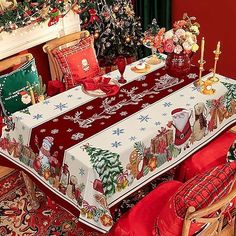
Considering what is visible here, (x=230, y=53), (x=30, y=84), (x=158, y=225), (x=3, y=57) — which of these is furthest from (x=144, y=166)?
(x=230, y=53)

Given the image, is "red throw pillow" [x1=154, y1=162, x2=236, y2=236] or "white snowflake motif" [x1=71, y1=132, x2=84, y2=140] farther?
"white snowflake motif" [x1=71, y1=132, x2=84, y2=140]

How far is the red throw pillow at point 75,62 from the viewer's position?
3762 mm

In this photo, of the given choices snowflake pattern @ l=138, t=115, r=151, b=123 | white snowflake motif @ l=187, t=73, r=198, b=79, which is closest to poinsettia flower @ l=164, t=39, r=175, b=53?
white snowflake motif @ l=187, t=73, r=198, b=79

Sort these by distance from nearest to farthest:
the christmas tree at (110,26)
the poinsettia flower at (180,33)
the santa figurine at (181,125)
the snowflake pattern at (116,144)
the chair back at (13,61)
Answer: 1. the snowflake pattern at (116,144)
2. the santa figurine at (181,125)
3. the poinsettia flower at (180,33)
4. the chair back at (13,61)
5. the christmas tree at (110,26)

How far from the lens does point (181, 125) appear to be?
2.77 m

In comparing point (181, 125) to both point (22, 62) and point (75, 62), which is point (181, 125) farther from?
point (22, 62)

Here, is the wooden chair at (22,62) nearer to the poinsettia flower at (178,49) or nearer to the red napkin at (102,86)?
the red napkin at (102,86)

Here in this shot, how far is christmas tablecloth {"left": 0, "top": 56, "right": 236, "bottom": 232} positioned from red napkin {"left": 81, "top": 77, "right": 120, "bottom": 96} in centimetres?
Answer: 5

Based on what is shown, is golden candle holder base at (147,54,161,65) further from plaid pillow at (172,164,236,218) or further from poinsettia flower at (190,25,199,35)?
plaid pillow at (172,164,236,218)

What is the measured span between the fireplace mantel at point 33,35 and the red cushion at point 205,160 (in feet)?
6.83

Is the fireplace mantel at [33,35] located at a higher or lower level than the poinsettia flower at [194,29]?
lower

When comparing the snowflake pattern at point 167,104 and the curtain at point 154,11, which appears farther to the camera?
the curtain at point 154,11

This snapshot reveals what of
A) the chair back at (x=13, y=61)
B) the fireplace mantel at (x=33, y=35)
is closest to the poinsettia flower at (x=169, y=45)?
the chair back at (x=13, y=61)

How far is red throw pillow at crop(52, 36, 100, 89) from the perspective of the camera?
376 centimetres
